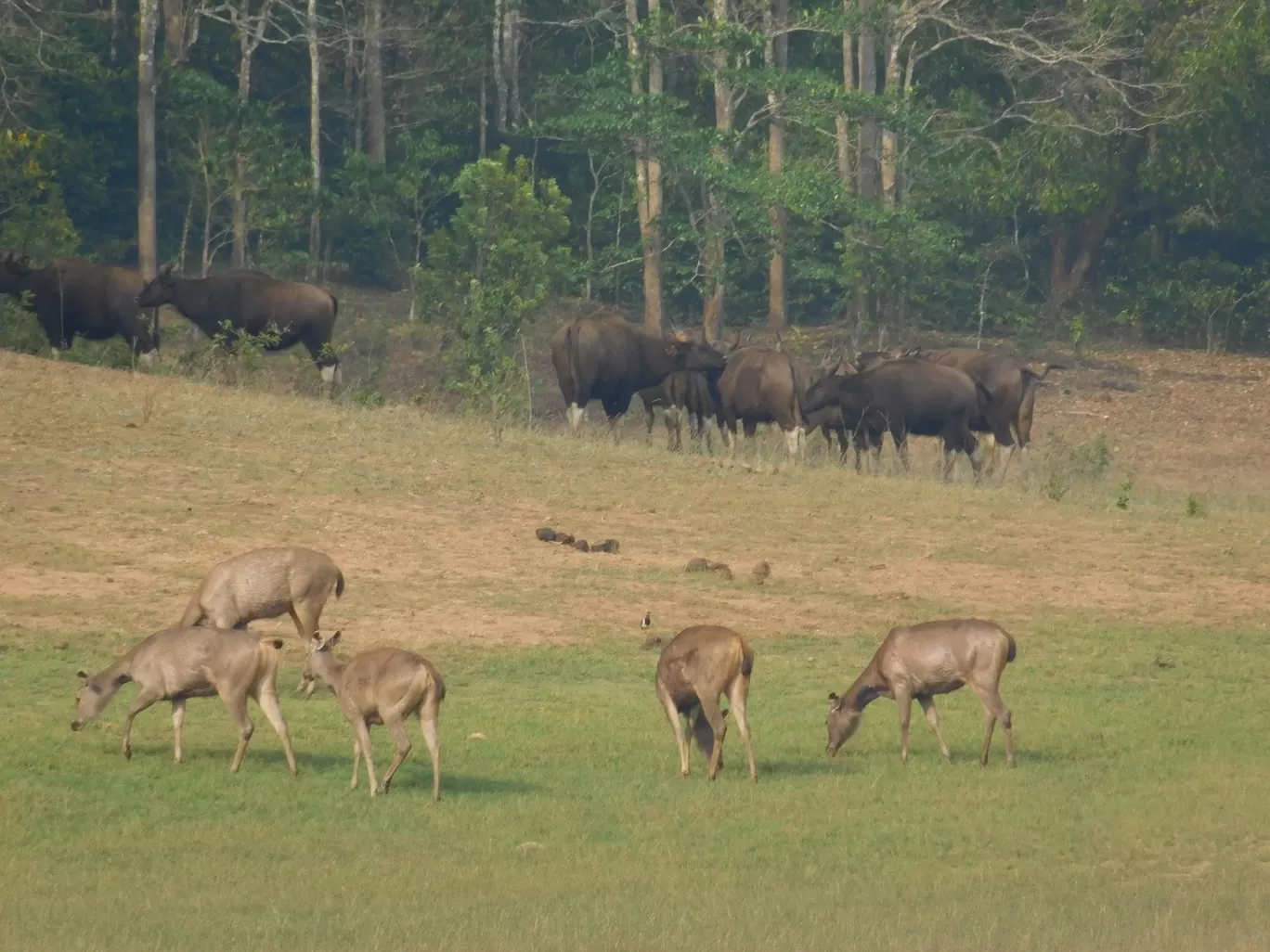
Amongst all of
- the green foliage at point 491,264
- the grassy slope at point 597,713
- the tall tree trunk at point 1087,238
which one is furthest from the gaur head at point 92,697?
the tall tree trunk at point 1087,238

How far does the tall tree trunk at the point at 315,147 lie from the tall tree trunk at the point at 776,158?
7.69m

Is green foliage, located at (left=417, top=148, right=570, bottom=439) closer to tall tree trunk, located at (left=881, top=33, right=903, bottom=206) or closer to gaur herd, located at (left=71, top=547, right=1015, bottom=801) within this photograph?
tall tree trunk, located at (left=881, top=33, right=903, bottom=206)

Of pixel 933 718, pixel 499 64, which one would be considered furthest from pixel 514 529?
pixel 499 64

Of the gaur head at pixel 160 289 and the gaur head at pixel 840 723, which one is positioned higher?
the gaur head at pixel 160 289

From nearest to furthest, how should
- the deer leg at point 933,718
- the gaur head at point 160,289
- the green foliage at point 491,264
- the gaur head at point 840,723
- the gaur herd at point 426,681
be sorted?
the gaur herd at point 426,681 → the deer leg at point 933,718 → the gaur head at point 840,723 → the gaur head at point 160,289 → the green foliage at point 491,264

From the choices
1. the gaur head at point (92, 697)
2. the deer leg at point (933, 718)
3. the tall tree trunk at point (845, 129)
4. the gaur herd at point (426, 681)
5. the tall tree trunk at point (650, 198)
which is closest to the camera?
the gaur herd at point (426, 681)

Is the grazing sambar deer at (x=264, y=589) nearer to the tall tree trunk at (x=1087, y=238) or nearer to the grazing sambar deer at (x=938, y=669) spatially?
the grazing sambar deer at (x=938, y=669)

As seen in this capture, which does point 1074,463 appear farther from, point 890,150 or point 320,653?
point 320,653

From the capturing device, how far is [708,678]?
436 inches

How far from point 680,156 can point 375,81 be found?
5776 mm

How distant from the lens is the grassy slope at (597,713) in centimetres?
906

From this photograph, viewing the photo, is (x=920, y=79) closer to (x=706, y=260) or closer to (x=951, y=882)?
(x=706, y=260)

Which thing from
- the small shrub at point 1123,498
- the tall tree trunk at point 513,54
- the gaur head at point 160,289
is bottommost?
the small shrub at point 1123,498

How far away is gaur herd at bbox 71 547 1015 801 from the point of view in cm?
1055
